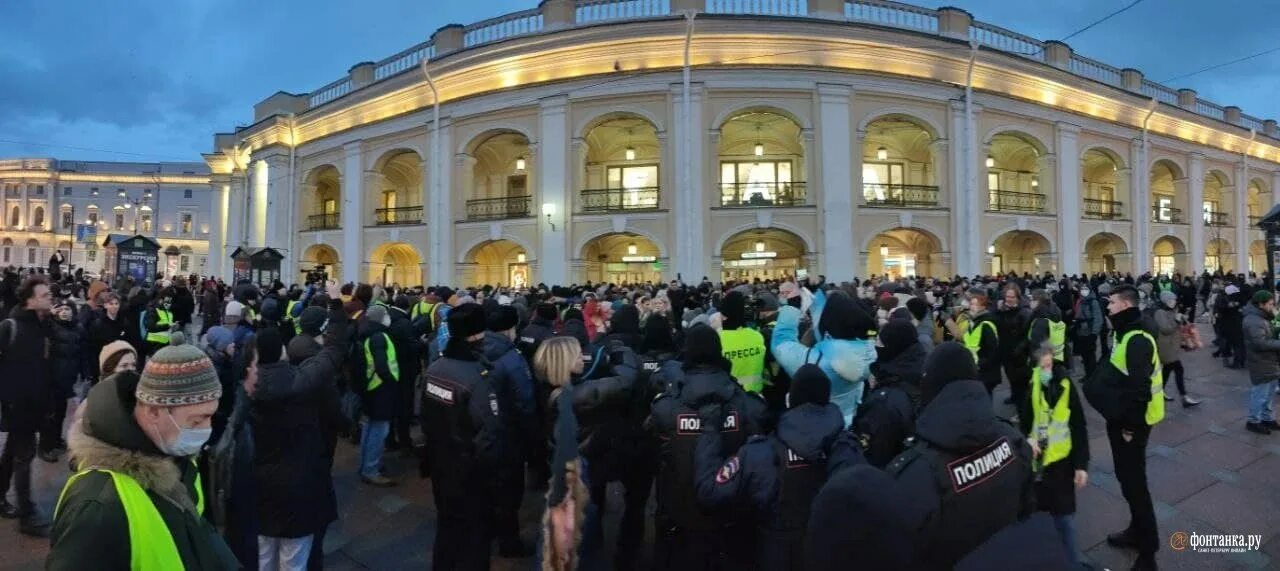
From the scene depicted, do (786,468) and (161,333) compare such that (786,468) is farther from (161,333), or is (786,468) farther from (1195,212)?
(1195,212)

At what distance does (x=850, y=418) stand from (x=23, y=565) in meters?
6.03

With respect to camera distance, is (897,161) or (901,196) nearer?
(901,196)

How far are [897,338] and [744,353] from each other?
119cm

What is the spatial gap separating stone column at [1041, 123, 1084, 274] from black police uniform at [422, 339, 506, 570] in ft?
79.6

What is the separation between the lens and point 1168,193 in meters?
29.2

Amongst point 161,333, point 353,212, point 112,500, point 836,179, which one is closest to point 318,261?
point 353,212

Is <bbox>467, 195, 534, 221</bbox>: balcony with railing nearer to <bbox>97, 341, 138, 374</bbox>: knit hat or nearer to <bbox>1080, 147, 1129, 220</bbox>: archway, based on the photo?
<bbox>97, 341, 138, 374</bbox>: knit hat

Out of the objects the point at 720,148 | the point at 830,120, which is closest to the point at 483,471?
the point at 830,120

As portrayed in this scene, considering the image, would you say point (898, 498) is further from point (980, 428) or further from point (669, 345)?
point (669, 345)

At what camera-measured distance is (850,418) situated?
14.1 ft

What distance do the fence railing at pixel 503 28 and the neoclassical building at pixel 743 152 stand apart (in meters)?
0.12

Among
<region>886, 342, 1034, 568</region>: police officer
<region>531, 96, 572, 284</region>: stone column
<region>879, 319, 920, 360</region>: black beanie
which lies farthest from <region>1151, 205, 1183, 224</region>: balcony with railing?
<region>886, 342, 1034, 568</region>: police officer

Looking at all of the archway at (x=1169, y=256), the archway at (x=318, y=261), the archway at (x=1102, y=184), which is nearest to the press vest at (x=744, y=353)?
the archway at (x=1102, y=184)

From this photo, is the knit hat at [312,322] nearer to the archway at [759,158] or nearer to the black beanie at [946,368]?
the black beanie at [946,368]
